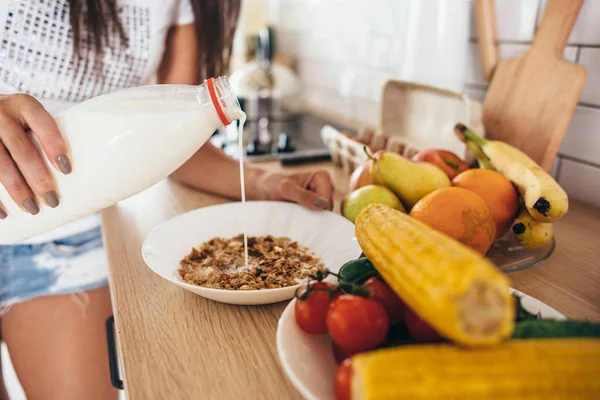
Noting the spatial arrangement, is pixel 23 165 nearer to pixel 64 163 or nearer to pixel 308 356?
pixel 64 163

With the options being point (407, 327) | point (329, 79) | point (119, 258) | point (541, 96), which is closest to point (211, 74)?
point (119, 258)

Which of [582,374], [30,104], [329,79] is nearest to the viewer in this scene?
[582,374]

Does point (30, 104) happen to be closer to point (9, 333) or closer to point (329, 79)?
point (9, 333)

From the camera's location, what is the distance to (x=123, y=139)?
54 centimetres

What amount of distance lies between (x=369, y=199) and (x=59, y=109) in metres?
0.63

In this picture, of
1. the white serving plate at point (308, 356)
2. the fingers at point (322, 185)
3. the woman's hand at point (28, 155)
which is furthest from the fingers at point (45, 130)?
the fingers at point (322, 185)

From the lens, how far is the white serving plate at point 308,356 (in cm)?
36

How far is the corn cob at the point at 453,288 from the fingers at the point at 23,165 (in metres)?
0.39

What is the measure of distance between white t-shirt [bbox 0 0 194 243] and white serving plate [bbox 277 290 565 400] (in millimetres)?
680

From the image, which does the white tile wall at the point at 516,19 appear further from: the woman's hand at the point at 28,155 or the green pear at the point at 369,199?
the woman's hand at the point at 28,155

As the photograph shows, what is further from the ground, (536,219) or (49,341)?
(536,219)

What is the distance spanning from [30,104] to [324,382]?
0.43 m

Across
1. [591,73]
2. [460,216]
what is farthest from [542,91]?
[460,216]

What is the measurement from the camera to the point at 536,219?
25.1 inches
